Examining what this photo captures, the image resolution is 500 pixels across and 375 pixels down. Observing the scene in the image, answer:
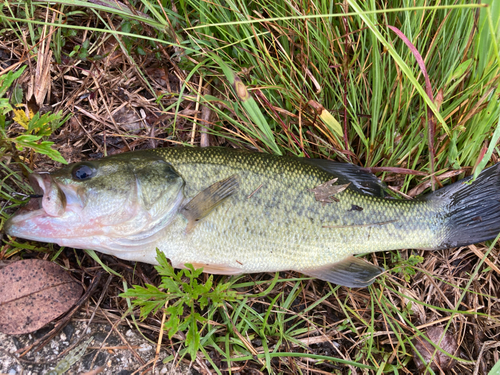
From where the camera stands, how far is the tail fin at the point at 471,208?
2869mm

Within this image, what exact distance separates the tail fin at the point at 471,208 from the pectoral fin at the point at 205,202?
5.69ft

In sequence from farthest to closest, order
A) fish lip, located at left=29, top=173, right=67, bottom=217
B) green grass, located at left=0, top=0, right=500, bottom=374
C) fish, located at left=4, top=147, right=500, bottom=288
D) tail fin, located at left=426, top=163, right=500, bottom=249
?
tail fin, located at left=426, top=163, right=500, bottom=249 → green grass, located at left=0, top=0, right=500, bottom=374 → fish, located at left=4, top=147, right=500, bottom=288 → fish lip, located at left=29, top=173, right=67, bottom=217

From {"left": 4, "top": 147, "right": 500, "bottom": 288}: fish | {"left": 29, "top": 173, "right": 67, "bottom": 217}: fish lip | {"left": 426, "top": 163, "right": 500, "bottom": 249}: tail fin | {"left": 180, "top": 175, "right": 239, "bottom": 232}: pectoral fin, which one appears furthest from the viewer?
{"left": 426, "top": 163, "right": 500, "bottom": 249}: tail fin

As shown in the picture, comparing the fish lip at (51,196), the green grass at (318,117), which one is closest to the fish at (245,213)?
the fish lip at (51,196)

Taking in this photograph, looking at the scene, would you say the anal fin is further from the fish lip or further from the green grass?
the fish lip

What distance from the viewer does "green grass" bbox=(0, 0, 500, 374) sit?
2.75m

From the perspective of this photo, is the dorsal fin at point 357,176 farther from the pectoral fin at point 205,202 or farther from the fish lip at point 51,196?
the fish lip at point 51,196

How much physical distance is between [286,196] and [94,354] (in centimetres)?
192

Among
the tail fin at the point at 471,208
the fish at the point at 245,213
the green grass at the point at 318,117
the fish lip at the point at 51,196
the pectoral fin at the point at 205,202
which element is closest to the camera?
the fish lip at the point at 51,196

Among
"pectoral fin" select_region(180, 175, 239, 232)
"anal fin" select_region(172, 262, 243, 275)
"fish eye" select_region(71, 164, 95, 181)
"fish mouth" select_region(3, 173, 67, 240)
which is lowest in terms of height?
"anal fin" select_region(172, 262, 243, 275)

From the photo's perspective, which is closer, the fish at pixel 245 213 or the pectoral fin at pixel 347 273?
the fish at pixel 245 213

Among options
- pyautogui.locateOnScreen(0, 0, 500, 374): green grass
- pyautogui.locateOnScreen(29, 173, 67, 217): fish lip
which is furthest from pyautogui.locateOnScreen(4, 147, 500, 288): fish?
pyautogui.locateOnScreen(0, 0, 500, 374): green grass

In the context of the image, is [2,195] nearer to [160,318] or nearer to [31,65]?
[31,65]

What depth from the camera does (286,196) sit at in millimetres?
2688
